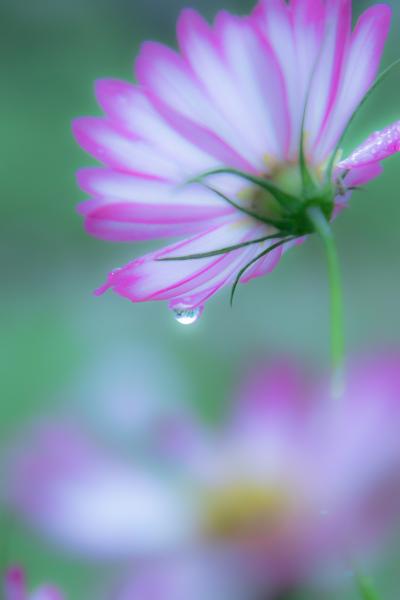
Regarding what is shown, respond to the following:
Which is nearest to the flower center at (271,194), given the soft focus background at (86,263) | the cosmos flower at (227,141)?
the cosmos flower at (227,141)

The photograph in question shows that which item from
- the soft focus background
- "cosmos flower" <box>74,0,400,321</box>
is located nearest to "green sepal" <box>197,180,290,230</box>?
"cosmos flower" <box>74,0,400,321</box>

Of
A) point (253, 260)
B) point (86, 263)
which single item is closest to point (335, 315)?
point (253, 260)

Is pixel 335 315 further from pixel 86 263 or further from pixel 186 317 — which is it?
pixel 86 263

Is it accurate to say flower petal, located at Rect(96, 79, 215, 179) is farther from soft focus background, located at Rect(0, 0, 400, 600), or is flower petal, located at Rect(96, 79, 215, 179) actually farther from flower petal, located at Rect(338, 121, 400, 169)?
soft focus background, located at Rect(0, 0, 400, 600)

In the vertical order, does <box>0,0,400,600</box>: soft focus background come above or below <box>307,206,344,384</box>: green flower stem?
above

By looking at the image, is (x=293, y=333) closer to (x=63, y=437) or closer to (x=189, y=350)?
(x=189, y=350)

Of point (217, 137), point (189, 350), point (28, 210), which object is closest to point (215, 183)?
point (217, 137)
